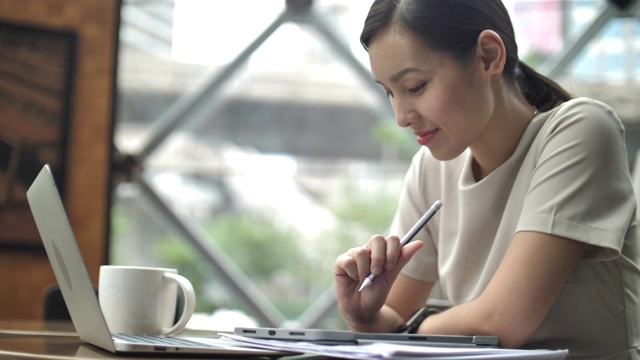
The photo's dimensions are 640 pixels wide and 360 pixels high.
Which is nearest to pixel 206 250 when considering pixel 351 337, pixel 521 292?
pixel 521 292

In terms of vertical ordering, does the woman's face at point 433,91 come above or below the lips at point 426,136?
above

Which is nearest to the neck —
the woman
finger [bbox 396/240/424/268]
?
the woman

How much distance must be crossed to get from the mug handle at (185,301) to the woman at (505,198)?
0.20 m

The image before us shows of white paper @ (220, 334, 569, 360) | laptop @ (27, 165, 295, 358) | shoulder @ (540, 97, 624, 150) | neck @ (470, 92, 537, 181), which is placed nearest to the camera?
white paper @ (220, 334, 569, 360)

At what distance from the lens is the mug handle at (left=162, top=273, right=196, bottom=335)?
105 cm

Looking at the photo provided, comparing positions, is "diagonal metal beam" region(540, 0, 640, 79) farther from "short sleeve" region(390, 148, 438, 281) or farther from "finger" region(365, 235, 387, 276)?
"finger" region(365, 235, 387, 276)

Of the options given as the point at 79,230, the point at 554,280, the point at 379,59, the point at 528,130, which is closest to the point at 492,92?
the point at 528,130

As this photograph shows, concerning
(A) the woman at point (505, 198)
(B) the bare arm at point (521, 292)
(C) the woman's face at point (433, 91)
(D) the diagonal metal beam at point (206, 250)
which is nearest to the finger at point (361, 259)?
(A) the woman at point (505, 198)

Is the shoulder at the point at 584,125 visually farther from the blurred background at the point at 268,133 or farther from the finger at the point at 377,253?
the blurred background at the point at 268,133

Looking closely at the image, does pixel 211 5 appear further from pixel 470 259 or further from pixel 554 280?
pixel 554 280

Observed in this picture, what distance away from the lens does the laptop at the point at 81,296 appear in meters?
0.81

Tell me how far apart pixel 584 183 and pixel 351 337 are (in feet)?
1.41

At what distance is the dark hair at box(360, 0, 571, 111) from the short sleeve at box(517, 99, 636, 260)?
0.16m

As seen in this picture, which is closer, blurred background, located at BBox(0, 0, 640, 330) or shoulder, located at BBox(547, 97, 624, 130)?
shoulder, located at BBox(547, 97, 624, 130)
